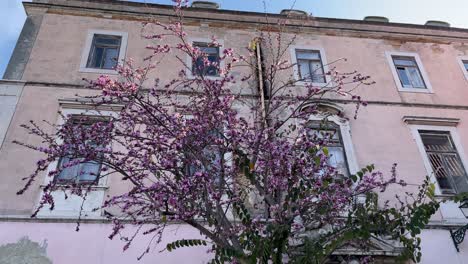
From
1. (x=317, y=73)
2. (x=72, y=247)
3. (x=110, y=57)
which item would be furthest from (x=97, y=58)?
(x=317, y=73)

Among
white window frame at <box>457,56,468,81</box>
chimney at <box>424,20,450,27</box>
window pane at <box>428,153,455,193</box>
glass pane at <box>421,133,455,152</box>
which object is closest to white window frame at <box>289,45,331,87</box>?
glass pane at <box>421,133,455,152</box>

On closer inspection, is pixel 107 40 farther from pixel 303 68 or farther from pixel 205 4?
pixel 303 68

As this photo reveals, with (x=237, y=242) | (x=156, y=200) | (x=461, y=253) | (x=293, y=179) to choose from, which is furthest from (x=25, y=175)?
(x=461, y=253)

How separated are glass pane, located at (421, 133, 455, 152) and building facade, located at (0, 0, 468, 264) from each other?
0.03 metres

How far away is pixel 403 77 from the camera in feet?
39.0

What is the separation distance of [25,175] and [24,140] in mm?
871

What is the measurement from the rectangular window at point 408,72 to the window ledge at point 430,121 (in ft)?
4.38

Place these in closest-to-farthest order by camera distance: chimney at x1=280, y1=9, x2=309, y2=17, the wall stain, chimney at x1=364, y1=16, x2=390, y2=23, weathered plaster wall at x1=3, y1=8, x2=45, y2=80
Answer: the wall stain
weathered plaster wall at x1=3, y1=8, x2=45, y2=80
chimney at x1=280, y1=9, x2=309, y2=17
chimney at x1=364, y1=16, x2=390, y2=23

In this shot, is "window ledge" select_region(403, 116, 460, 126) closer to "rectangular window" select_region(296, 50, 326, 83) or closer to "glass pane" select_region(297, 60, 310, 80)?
"rectangular window" select_region(296, 50, 326, 83)

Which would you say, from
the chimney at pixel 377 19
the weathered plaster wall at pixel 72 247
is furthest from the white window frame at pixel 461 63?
the weathered plaster wall at pixel 72 247

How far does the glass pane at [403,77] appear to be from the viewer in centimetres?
1168

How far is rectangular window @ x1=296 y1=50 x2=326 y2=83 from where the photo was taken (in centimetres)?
1133

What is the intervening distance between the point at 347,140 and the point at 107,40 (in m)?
6.87

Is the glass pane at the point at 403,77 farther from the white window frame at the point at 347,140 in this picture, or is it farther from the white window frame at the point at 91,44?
Answer: the white window frame at the point at 91,44
